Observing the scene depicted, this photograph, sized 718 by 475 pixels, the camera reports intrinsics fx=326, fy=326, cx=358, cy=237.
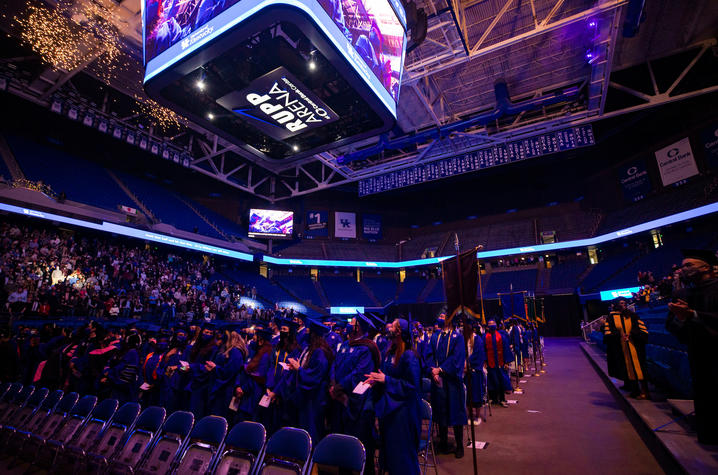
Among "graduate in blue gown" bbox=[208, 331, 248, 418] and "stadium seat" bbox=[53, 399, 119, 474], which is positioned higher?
"graduate in blue gown" bbox=[208, 331, 248, 418]

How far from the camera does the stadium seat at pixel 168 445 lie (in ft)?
11.5

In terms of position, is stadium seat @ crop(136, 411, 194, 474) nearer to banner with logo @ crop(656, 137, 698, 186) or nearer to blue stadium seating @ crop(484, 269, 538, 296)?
blue stadium seating @ crop(484, 269, 538, 296)

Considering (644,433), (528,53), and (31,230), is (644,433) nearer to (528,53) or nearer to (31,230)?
(528,53)

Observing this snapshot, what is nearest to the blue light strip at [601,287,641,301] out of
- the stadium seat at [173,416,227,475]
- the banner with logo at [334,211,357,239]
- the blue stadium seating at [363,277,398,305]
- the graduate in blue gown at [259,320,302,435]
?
the blue stadium seating at [363,277,398,305]

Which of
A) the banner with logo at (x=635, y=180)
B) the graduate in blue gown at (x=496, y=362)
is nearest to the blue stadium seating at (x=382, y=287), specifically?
the banner with logo at (x=635, y=180)

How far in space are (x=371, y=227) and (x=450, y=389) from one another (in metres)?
28.1

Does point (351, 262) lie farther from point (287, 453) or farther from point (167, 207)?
point (287, 453)

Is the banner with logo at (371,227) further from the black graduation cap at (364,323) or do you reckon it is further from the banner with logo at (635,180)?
the black graduation cap at (364,323)

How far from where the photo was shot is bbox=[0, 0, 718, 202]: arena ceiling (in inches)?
425

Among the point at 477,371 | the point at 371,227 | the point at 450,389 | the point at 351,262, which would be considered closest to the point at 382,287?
the point at 351,262

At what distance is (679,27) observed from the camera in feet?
43.0

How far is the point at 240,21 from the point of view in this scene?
3.73 metres

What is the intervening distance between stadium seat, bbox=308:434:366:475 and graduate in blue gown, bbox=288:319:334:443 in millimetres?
1175

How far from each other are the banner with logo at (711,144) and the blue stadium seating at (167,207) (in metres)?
31.4
